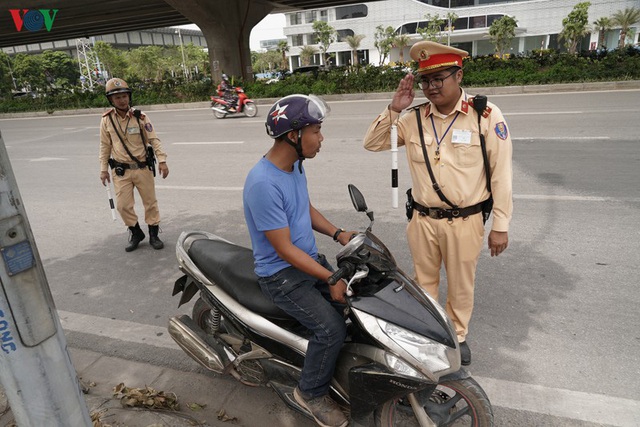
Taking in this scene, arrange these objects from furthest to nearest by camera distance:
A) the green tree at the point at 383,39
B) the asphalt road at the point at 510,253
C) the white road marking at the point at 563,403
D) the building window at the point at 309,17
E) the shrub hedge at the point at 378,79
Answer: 1. the building window at the point at 309,17
2. the green tree at the point at 383,39
3. the shrub hedge at the point at 378,79
4. the asphalt road at the point at 510,253
5. the white road marking at the point at 563,403

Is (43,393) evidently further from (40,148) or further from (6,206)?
(40,148)

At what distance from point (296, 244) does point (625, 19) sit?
5836 centimetres

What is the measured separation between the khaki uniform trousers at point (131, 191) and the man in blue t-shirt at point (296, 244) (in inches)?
127

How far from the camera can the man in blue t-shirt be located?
2.19 m

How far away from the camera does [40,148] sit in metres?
12.5

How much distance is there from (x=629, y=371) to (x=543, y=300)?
90 cm

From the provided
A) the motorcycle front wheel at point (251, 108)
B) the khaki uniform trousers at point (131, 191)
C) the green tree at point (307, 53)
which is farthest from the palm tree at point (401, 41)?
the khaki uniform trousers at point (131, 191)

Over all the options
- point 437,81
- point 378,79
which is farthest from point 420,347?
point 378,79

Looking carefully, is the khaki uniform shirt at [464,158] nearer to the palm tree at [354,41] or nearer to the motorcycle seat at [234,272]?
the motorcycle seat at [234,272]

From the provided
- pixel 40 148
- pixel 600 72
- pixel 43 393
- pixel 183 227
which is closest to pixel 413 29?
pixel 600 72

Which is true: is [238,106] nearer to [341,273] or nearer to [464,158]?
[464,158]

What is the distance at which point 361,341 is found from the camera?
229 centimetres

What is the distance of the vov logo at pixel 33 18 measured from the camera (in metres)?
1.49

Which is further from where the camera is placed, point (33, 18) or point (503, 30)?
point (503, 30)
